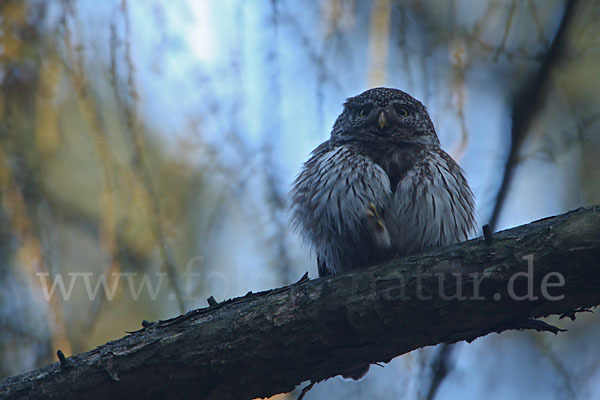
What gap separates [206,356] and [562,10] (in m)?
2.94

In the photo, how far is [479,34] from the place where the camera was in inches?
147

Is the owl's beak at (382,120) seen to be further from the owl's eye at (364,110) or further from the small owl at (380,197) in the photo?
the owl's eye at (364,110)

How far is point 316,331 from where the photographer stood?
292 cm

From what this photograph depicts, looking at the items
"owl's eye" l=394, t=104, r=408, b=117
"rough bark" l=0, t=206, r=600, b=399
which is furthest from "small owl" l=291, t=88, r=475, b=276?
"rough bark" l=0, t=206, r=600, b=399

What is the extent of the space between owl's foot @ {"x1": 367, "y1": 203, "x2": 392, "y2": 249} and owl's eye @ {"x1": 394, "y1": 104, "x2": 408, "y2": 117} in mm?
1136

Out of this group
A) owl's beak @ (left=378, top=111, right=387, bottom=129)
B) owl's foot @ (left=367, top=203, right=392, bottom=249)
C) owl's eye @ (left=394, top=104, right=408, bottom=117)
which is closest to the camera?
owl's foot @ (left=367, top=203, right=392, bottom=249)

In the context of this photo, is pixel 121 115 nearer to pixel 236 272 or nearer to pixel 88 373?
pixel 88 373

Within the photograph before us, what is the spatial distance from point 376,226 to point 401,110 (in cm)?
125

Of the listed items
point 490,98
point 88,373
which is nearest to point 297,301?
point 88,373

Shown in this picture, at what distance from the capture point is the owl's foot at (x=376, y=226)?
369 centimetres

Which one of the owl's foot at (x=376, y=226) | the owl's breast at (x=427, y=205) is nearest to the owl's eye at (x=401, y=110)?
the owl's breast at (x=427, y=205)

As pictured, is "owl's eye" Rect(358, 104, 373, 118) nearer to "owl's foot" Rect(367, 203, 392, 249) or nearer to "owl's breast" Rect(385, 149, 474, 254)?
"owl's breast" Rect(385, 149, 474, 254)

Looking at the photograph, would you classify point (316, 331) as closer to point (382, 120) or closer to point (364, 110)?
point (382, 120)

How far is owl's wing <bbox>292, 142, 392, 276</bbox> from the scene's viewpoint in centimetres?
372
